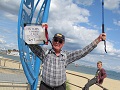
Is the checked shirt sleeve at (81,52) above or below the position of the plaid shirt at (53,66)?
above

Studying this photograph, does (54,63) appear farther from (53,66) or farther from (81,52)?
(81,52)

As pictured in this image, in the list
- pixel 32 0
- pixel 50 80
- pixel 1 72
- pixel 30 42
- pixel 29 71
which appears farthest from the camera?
pixel 1 72

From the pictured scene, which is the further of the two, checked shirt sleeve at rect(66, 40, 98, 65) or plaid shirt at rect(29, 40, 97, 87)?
checked shirt sleeve at rect(66, 40, 98, 65)

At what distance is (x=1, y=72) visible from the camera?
10133 millimetres

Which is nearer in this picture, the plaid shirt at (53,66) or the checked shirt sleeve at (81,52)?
the plaid shirt at (53,66)

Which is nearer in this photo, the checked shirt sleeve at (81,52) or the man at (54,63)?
the man at (54,63)

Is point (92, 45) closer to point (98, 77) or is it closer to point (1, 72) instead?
point (98, 77)

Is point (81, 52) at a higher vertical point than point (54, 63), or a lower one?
higher

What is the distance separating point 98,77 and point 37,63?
107 inches

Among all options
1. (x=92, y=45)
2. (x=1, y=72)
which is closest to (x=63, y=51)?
(x=92, y=45)

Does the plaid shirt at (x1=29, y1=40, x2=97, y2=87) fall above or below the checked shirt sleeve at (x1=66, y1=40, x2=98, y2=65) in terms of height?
below

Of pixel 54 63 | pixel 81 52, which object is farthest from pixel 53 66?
pixel 81 52

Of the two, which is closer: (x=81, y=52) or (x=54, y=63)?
(x=54, y=63)

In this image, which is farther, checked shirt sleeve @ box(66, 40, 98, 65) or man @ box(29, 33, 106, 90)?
checked shirt sleeve @ box(66, 40, 98, 65)
